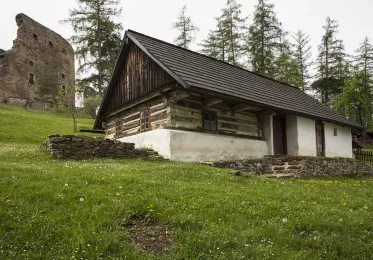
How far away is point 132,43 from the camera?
53.4ft

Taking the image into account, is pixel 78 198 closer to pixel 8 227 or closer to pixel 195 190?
pixel 8 227

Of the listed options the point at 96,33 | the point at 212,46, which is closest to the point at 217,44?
the point at 212,46

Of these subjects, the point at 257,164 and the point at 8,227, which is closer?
the point at 8,227

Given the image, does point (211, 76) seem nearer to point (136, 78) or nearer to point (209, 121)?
point (209, 121)

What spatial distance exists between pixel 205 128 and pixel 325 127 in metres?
10.4

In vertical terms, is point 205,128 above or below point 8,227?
above

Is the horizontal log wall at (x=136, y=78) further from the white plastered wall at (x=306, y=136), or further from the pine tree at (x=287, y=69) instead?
the pine tree at (x=287, y=69)

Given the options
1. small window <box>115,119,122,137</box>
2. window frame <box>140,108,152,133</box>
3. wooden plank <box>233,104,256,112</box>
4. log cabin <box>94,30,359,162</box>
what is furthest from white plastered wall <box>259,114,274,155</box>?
small window <box>115,119,122,137</box>

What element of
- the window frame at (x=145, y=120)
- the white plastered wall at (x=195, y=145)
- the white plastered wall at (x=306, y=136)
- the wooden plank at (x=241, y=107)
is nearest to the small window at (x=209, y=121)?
the white plastered wall at (x=195, y=145)

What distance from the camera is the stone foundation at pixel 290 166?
1262cm

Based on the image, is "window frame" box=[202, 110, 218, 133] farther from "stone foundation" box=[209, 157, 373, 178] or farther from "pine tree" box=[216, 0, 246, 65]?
"pine tree" box=[216, 0, 246, 65]

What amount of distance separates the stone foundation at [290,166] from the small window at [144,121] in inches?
196

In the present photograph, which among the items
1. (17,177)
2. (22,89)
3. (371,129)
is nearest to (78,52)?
(22,89)

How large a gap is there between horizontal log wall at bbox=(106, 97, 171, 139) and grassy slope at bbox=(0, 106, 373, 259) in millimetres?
6321
